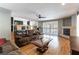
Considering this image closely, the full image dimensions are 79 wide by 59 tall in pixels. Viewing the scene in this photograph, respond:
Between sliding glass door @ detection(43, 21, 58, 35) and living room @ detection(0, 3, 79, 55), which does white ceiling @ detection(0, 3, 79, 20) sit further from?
sliding glass door @ detection(43, 21, 58, 35)

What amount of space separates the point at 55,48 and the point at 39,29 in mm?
539

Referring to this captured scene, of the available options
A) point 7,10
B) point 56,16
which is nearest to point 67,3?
point 56,16

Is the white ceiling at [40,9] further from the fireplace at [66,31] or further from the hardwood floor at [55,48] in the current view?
the hardwood floor at [55,48]

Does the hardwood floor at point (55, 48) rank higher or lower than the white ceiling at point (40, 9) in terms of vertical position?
lower

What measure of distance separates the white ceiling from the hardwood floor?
53 cm

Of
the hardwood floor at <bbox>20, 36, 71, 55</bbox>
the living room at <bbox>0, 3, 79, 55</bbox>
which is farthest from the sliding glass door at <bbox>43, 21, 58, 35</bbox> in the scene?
the hardwood floor at <bbox>20, 36, 71, 55</bbox>

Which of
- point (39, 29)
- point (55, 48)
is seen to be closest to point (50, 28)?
point (39, 29)

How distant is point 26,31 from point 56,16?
0.75 meters

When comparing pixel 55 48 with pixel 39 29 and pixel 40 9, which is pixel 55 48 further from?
pixel 40 9

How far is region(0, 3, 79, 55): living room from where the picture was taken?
1964mm

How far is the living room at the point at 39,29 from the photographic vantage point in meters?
1.96

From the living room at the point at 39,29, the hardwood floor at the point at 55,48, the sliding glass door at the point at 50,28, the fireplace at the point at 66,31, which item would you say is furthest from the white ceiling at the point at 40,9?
the hardwood floor at the point at 55,48

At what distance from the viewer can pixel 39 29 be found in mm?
2100

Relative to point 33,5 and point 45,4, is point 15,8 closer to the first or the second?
point 33,5
